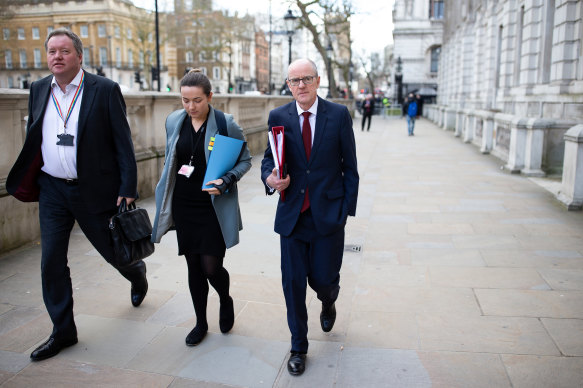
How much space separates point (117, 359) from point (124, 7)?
80.3 meters

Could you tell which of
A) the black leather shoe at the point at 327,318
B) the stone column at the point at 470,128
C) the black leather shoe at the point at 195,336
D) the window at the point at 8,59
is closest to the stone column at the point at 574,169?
the black leather shoe at the point at 327,318

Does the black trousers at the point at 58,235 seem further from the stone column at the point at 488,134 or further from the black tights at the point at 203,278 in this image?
the stone column at the point at 488,134

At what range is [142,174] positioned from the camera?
8.51m

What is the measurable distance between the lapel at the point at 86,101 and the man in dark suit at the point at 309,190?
4.11 ft

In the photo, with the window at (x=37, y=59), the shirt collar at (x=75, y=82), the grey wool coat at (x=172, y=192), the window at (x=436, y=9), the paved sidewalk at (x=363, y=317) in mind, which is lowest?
the paved sidewalk at (x=363, y=317)

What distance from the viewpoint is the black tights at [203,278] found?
370cm

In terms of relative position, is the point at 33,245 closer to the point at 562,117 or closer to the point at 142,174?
the point at 142,174

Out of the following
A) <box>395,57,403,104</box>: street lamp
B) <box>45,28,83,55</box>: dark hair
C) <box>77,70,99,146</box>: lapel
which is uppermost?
<box>395,57,403,104</box>: street lamp

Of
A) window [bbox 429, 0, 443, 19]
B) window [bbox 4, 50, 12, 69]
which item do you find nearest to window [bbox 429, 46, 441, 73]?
window [bbox 429, 0, 443, 19]

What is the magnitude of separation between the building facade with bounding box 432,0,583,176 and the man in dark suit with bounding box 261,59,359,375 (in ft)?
31.1

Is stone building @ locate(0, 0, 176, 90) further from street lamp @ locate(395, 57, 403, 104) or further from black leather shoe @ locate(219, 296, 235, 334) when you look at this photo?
black leather shoe @ locate(219, 296, 235, 334)

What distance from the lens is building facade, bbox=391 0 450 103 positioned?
56.9 metres

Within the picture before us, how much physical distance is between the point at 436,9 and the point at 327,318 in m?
59.0

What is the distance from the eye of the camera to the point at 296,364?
343cm
